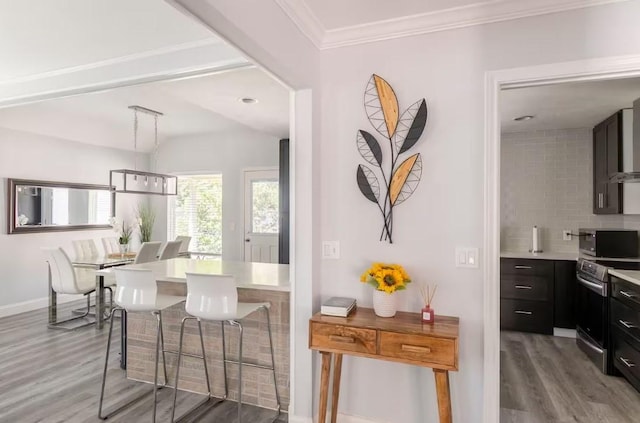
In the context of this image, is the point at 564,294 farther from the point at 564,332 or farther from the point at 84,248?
the point at 84,248

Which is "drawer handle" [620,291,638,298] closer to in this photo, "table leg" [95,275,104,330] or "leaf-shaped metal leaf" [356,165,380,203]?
"leaf-shaped metal leaf" [356,165,380,203]

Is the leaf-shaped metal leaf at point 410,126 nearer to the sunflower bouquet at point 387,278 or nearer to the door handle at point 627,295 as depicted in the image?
the sunflower bouquet at point 387,278

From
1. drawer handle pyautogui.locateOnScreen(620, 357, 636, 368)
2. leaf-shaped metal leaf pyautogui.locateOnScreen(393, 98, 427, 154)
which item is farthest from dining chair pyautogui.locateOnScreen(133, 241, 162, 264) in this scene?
drawer handle pyautogui.locateOnScreen(620, 357, 636, 368)

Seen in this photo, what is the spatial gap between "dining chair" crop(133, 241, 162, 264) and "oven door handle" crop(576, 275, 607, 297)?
4690mm

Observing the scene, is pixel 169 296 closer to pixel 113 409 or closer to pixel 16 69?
pixel 113 409

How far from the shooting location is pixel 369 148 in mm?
2217

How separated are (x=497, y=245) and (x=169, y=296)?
2.24 m

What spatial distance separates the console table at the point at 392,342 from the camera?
1.74m

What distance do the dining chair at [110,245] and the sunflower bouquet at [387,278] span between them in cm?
511

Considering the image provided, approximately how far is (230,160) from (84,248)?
98.5 inches

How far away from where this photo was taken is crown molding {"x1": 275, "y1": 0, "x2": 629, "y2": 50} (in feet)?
6.15

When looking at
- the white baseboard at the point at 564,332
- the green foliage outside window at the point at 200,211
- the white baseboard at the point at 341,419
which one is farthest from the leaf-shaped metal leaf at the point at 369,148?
the green foliage outside window at the point at 200,211

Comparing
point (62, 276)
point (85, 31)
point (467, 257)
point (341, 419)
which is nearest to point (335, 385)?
point (341, 419)

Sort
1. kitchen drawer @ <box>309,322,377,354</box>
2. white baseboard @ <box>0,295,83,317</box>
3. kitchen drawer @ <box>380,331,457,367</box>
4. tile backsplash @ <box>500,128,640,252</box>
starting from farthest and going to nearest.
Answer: white baseboard @ <box>0,295,83,317</box>, tile backsplash @ <box>500,128,640,252</box>, kitchen drawer @ <box>309,322,377,354</box>, kitchen drawer @ <box>380,331,457,367</box>
